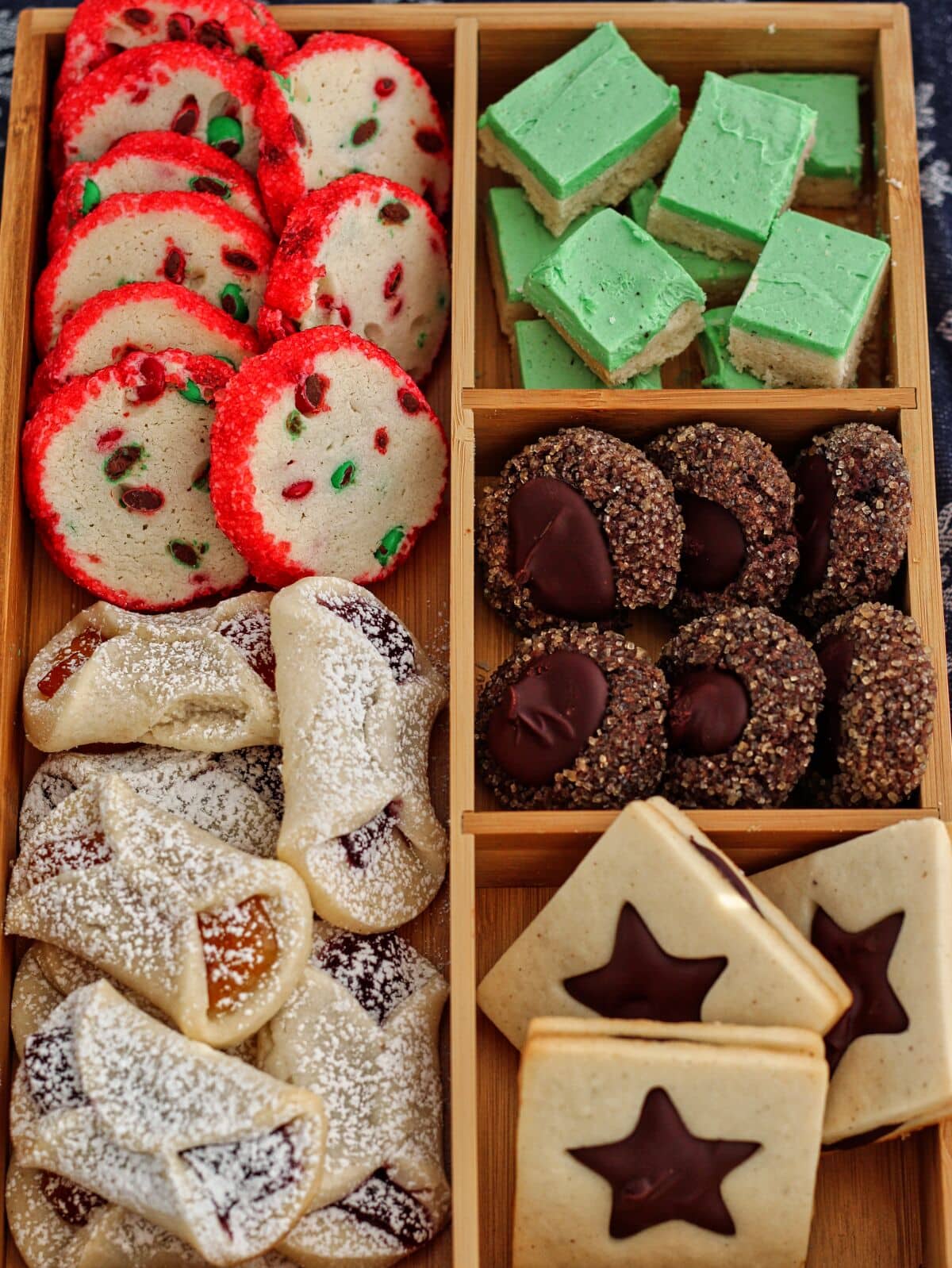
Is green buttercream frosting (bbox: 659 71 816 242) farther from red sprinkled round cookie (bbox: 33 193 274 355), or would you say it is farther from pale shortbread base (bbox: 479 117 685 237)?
red sprinkled round cookie (bbox: 33 193 274 355)

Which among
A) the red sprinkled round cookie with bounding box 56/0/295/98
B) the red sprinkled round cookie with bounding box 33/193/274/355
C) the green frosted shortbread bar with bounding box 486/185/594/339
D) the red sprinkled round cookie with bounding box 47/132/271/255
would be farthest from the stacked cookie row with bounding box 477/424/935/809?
the red sprinkled round cookie with bounding box 56/0/295/98

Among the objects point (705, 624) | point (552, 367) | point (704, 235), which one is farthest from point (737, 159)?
point (705, 624)

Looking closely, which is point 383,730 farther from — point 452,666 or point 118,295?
point 118,295

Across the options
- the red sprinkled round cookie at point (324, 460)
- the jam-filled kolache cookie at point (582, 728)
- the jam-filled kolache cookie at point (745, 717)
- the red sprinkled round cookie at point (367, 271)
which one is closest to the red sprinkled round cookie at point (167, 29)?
the red sprinkled round cookie at point (367, 271)

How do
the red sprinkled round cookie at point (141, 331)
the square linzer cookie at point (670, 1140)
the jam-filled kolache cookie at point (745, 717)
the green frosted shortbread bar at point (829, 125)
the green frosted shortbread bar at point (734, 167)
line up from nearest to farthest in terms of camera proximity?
the square linzer cookie at point (670, 1140), the jam-filled kolache cookie at point (745, 717), the red sprinkled round cookie at point (141, 331), the green frosted shortbread bar at point (734, 167), the green frosted shortbread bar at point (829, 125)

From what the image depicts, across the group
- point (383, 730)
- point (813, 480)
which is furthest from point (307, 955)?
point (813, 480)

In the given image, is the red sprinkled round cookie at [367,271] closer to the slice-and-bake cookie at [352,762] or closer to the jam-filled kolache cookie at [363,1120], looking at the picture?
the slice-and-bake cookie at [352,762]

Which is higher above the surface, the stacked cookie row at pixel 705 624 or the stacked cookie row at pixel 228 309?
the stacked cookie row at pixel 228 309
